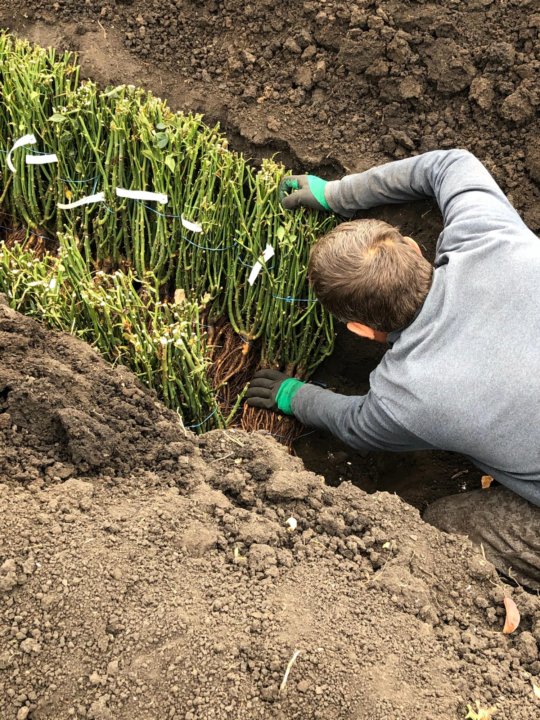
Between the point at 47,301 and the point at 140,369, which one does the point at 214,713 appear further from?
the point at 47,301

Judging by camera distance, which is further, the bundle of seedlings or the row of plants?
the row of plants

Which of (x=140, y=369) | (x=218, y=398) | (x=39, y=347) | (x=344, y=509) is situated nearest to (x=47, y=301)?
(x=39, y=347)

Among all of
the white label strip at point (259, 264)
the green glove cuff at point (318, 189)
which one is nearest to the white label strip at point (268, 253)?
the white label strip at point (259, 264)

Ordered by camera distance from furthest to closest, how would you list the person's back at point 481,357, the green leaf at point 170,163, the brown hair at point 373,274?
the green leaf at point 170,163
the brown hair at point 373,274
the person's back at point 481,357

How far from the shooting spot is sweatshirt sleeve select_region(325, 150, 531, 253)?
2.15m

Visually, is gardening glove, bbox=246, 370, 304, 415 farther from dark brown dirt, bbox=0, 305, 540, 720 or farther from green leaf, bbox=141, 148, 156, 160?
green leaf, bbox=141, 148, 156, 160

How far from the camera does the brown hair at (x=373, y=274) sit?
82.8 inches

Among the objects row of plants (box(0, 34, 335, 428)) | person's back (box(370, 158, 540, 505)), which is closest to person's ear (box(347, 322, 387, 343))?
person's back (box(370, 158, 540, 505))

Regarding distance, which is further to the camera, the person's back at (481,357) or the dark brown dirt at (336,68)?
the dark brown dirt at (336,68)

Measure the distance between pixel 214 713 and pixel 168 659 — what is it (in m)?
0.16

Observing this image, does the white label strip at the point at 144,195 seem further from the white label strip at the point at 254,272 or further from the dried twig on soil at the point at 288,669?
the dried twig on soil at the point at 288,669

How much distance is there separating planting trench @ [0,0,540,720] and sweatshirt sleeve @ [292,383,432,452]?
24 centimetres

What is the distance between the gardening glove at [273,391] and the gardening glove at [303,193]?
2.16 feet

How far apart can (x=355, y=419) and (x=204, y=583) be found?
81cm
